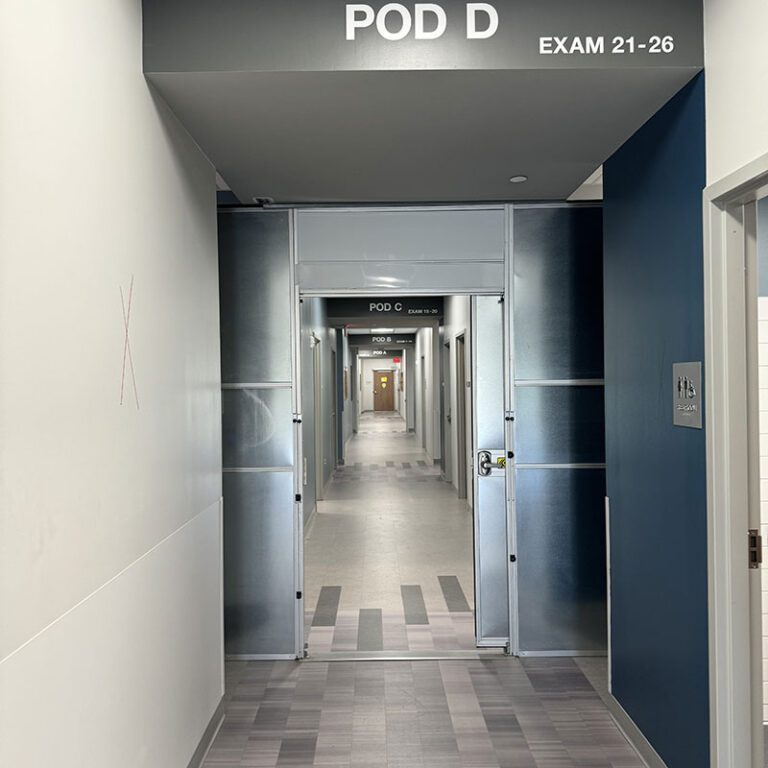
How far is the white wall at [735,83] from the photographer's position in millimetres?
2428

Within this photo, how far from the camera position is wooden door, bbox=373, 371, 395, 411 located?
4297 centimetres

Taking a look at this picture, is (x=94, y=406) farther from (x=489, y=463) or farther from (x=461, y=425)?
(x=461, y=425)

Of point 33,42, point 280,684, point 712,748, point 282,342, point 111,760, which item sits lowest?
point 280,684

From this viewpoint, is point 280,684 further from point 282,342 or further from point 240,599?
point 282,342

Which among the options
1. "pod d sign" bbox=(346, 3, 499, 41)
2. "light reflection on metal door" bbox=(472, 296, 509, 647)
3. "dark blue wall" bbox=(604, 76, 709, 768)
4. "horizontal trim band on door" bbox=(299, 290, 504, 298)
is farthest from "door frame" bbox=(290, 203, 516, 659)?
"pod d sign" bbox=(346, 3, 499, 41)

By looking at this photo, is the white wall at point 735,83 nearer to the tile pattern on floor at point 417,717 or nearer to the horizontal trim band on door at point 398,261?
the horizontal trim band on door at point 398,261

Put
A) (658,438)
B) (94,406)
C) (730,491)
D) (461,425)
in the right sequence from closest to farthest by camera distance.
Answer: (94,406), (730,491), (658,438), (461,425)

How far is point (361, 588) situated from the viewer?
6.27 m

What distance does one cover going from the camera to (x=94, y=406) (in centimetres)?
216

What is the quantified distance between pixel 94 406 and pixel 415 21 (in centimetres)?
174

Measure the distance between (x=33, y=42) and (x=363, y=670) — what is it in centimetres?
371

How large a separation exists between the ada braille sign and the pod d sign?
1421mm

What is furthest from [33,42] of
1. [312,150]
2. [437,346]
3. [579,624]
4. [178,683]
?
[437,346]

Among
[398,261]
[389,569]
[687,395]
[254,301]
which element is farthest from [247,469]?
[687,395]
